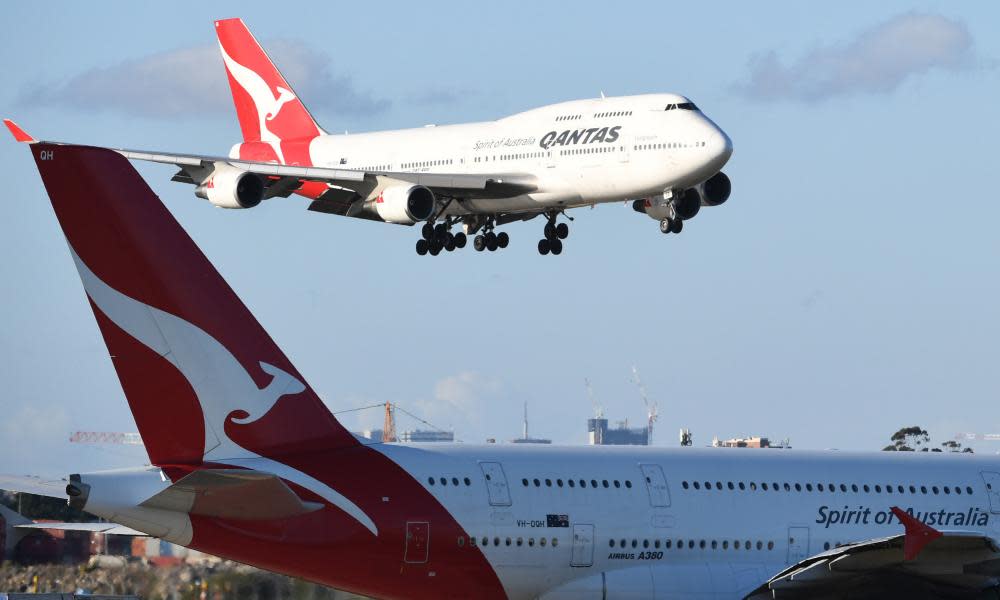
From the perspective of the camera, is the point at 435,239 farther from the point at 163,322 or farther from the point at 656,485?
the point at 163,322

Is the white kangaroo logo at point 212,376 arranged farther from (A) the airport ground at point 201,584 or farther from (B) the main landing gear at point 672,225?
(B) the main landing gear at point 672,225

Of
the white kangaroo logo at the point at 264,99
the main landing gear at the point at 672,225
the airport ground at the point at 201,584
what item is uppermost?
the white kangaroo logo at the point at 264,99

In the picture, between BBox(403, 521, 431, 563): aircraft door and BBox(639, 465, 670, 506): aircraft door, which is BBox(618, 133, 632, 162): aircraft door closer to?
BBox(639, 465, 670, 506): aircraft door

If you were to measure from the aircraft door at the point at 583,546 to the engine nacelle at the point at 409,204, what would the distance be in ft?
60.1

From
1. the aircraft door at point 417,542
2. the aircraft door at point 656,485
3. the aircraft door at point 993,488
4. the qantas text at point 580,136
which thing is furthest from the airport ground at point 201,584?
the qantas text at point 580,136

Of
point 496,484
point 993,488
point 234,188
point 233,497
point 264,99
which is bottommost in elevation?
point 233,497

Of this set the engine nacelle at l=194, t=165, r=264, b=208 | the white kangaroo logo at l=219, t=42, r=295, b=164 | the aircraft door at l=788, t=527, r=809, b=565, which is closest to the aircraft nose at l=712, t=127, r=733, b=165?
the engine nacelle at l=194, t=165, r=264, b=208

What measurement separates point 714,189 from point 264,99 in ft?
68.0

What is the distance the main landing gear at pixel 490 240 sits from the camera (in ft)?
150

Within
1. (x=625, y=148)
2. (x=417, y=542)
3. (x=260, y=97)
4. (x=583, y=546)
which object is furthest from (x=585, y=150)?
(x=417, y=542)

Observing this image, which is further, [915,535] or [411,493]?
[411,493]

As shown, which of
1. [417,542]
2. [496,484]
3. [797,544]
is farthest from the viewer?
[797,544]

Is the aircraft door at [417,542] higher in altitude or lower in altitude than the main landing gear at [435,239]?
lower

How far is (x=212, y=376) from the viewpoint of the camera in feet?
76.8
